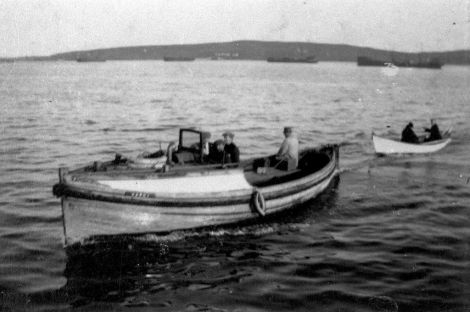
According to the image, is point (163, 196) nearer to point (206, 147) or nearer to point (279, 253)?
point (206, 147)

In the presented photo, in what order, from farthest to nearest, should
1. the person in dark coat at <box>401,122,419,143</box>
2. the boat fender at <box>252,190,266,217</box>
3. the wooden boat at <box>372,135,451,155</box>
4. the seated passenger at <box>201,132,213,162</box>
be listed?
the person in dark coat at <box>401,122,419,143</box>
the wooden boat at <box>372,135,451,155</box>
the seated passenger at <box>201,132,213,162</box>
the boat fender at <box>252,190,266,217</box>

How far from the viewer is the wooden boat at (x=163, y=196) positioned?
11203mm

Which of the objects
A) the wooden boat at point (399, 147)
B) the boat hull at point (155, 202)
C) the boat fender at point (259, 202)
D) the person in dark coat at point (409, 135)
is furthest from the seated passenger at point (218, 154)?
the person in dark coat at point (409, 135)

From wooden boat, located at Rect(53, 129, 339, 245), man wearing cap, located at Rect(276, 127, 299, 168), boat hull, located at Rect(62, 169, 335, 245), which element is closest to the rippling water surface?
boat hull, located at Rect(62, 169, 335, 245)

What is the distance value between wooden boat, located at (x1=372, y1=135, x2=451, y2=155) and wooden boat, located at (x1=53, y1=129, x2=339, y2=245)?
13.0 meters

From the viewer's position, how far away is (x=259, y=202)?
43.7 ft

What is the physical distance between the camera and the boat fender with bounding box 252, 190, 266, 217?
13188mm

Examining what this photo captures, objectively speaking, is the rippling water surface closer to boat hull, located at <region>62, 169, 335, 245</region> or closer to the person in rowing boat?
boat hull, located at <region>62, 169, 335, 245</region>

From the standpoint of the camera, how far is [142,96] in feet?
208

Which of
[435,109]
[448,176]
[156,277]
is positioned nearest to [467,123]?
[435,109]

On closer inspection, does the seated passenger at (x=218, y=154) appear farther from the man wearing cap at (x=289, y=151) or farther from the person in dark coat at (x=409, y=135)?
the person in dark coat at (x=409, y=135)

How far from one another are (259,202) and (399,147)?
617 inches

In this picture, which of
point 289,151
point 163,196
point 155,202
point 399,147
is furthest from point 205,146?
Result: point 399,147

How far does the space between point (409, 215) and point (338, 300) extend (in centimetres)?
738
